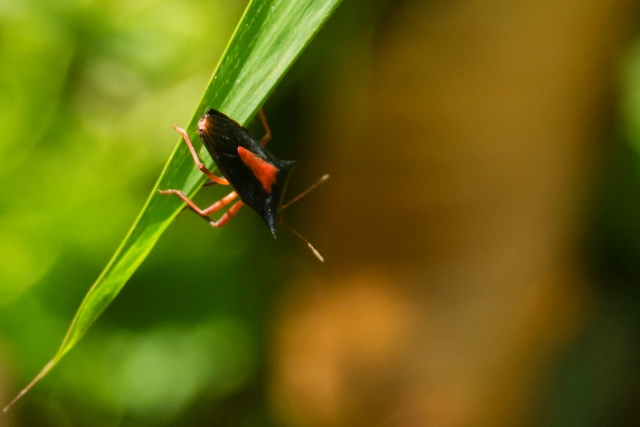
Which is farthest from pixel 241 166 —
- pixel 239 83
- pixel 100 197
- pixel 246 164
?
pixel 100 197

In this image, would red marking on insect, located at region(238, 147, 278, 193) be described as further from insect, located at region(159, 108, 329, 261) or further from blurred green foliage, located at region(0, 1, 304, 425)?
blurred green foliage, located at region(0, 1, 304, 425)

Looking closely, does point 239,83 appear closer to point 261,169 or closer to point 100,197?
point 261,169

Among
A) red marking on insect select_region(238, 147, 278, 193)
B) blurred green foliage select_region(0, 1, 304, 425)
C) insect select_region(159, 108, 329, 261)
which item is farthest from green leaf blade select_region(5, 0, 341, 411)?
blurred green foliage select_region(0, 1, 304, 425)

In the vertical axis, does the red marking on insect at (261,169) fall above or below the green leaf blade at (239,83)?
below

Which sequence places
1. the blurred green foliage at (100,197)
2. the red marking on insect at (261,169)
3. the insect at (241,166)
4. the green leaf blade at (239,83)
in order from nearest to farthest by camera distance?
the green leaf blade at (239,83), the insect at (241,166), the red marking on insect at (261,169), the blurred green foliage at (100,197)

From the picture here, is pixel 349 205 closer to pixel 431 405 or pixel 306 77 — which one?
pixel 306 77

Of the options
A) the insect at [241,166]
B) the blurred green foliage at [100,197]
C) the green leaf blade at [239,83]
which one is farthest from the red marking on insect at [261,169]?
the blurred green foliage at [100,197]

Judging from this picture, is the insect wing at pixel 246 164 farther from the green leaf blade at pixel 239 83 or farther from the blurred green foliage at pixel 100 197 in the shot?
the blurred green foliage at pixel 100 197
